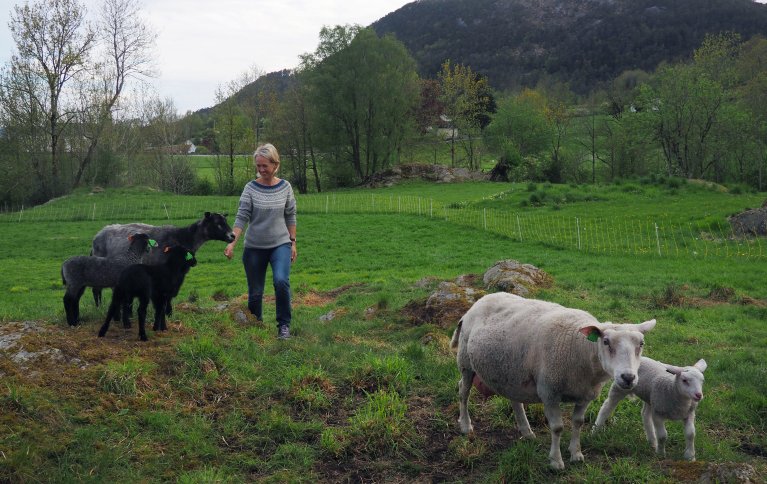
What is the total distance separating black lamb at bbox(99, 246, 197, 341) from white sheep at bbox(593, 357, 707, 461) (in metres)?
5.95

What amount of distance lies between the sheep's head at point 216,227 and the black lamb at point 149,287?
2.31 metres

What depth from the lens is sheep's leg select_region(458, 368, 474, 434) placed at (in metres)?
6.05

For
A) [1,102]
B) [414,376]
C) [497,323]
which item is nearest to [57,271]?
[414,376]

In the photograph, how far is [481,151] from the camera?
71.4 metres

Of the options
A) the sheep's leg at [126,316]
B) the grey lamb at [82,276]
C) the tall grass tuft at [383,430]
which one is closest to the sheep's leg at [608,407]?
the tall grass tuft at [383,430]

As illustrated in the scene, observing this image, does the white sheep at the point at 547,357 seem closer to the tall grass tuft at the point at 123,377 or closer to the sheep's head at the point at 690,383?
the sheep's head at the point at 690,383

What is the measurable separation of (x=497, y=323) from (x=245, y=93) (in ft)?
233

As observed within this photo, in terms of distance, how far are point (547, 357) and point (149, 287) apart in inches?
215

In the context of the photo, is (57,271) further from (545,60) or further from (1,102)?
(545,60)

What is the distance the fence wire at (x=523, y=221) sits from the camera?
69.6ft

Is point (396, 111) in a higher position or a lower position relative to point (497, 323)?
higher

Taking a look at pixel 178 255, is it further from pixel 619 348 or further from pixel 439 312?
pixel 619 348

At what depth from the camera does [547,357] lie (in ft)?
17.5

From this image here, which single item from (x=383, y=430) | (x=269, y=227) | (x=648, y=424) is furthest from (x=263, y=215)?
(x=648, y=424)
